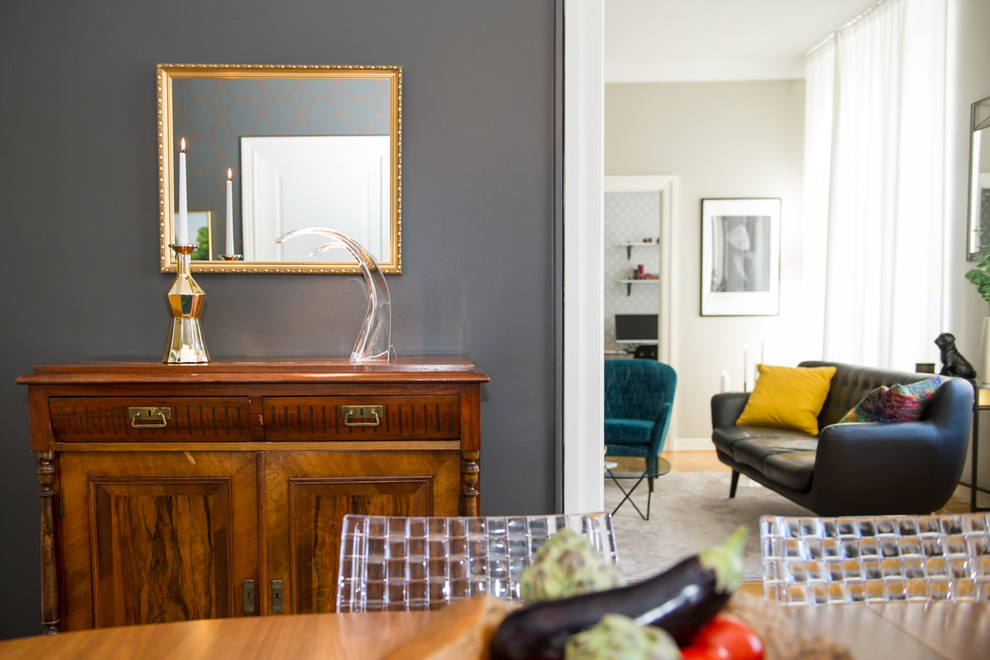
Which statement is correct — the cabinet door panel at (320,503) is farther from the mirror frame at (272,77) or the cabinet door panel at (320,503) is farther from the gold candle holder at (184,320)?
the mirror frame at (272,77)

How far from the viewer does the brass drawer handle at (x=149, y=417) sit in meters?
1.82

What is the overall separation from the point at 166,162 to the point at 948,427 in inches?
140

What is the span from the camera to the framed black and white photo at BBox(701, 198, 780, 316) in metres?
6.03

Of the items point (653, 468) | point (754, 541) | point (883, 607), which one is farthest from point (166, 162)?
point (754, 541)

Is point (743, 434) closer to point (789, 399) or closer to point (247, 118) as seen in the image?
point (789, 399)

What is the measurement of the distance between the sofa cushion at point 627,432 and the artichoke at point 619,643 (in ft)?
13.5

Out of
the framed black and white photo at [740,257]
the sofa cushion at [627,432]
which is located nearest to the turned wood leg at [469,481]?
the sofa cushion at [627,432]

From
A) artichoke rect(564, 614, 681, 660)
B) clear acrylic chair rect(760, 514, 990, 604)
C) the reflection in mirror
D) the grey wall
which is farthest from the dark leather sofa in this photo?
artichoke rect(564, 614, 681, 660)

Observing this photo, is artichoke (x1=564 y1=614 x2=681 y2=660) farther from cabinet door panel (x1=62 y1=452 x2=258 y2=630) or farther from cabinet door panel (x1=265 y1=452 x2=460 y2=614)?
cabinet door panel (x1=62 y1=452 x2=258 y2=630)

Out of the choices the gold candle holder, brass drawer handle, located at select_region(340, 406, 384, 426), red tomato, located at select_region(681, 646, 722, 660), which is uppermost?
the gold candle holder

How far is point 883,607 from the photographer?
89 cm

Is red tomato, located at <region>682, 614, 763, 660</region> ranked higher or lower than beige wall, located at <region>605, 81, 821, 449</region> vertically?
lower

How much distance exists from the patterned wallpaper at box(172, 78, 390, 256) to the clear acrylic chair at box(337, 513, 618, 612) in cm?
162

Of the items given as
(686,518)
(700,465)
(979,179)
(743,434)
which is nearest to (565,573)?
(686,518)
